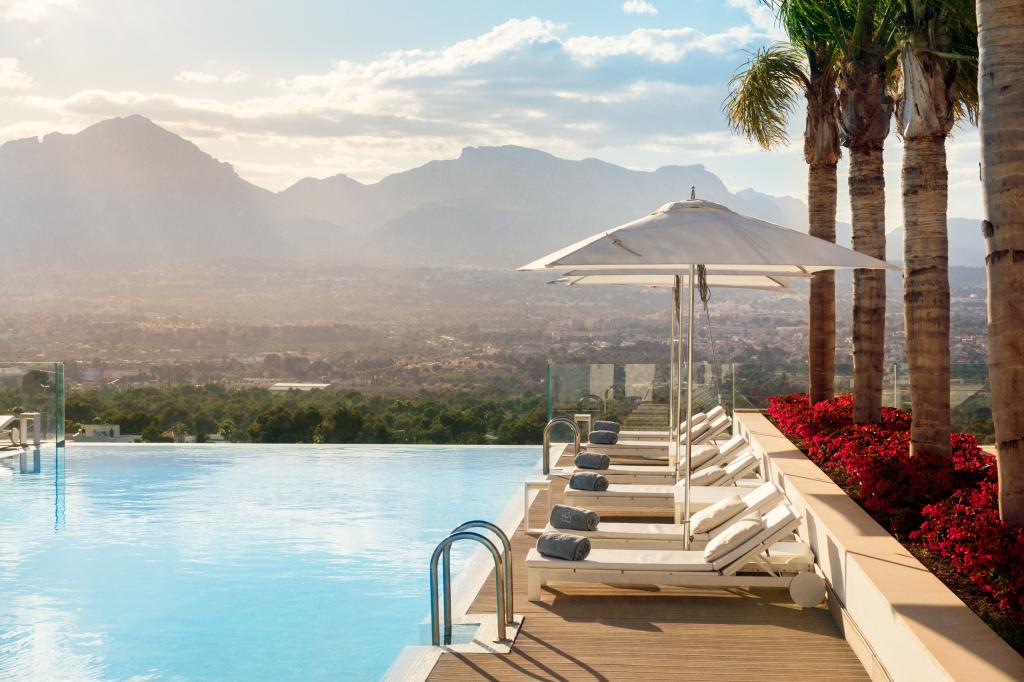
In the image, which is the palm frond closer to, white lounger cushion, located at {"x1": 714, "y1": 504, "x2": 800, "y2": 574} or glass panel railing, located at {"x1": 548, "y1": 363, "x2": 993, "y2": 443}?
glass panel railing, located at {"x1": 548, "y1": 363, "x2": 993, "y2": 443}

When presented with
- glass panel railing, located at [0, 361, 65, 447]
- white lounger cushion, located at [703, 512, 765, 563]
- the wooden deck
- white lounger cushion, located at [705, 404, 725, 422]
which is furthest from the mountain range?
the wooden deck

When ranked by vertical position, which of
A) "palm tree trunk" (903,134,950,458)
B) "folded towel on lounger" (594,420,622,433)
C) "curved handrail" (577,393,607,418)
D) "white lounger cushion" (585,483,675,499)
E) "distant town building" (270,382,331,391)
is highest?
"palm tree trunk" (903,134,950,458)

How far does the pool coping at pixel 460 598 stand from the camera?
5234 mm

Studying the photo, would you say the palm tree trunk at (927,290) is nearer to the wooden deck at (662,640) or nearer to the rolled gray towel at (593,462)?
the wooden deck at (662,640)

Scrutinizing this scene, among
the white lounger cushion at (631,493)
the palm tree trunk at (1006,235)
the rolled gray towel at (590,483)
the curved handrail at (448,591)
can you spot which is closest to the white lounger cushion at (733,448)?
the white lounger cushion at (631,493)

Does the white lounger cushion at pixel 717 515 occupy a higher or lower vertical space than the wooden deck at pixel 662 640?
higher

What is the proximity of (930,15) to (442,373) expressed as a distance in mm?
47040

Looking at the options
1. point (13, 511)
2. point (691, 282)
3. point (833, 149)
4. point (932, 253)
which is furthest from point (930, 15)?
point (13, 511)

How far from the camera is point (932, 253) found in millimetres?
7832

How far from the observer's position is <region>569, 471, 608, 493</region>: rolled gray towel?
30.7 ft

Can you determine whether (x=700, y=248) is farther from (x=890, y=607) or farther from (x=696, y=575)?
(x=890, y=607)

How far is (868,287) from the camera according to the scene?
404 inches

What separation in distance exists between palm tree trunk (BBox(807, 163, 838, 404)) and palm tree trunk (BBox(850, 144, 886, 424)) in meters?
2.06

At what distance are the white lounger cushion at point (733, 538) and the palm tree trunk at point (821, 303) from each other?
21.0 feet
